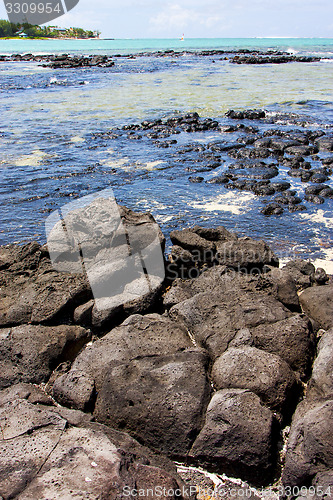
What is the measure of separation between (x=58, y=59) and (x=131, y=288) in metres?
62.9

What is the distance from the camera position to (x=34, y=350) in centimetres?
564

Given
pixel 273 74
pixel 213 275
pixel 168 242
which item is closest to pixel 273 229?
pixel 168 242

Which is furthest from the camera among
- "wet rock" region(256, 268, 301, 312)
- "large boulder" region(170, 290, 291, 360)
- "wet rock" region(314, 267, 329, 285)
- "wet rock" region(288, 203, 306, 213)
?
"wet rock" region(288, 203, 306, 213)

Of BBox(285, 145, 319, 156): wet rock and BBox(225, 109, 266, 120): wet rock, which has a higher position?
BBox(225, 109, 266, 120): wet rock

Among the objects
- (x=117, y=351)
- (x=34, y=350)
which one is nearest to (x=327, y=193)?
(x=117, y=351)

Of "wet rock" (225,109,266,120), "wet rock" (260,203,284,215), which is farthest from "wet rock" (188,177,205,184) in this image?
"wet rock" (225,109,266,120)

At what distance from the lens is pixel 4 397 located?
470cm

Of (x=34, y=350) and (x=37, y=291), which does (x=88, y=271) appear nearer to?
(x=37, y=291)

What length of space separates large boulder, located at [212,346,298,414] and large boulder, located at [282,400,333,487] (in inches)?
20.0

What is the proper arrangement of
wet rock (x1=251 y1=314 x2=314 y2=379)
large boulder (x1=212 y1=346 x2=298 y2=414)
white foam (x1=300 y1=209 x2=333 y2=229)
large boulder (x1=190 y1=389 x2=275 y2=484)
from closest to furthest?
1. large boulder (x1=190 y1=389 x2=275 y2=484)
2. large boulder (x1=212 y1=346 x2=298 y2=414)
3. wet rock (x1=251 y1=314 x2=314 y2=379)
4. white foam (x1=300 y1=209 x2=333 y2=229)

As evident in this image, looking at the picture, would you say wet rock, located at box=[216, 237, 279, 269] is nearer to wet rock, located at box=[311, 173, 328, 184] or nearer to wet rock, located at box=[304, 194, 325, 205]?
wet rock, located at box=[304, 194, 325, 205]

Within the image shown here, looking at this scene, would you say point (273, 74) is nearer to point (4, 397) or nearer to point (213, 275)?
point (213, 275)

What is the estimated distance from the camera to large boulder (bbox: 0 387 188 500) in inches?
128

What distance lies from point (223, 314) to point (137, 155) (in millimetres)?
11816
